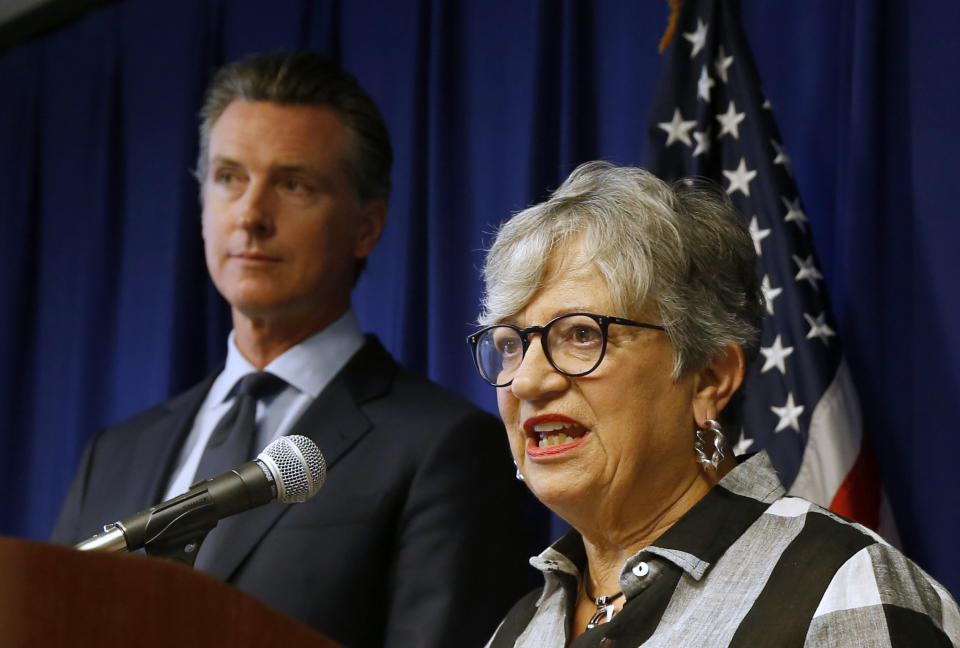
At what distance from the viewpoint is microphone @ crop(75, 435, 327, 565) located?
1.34 meters

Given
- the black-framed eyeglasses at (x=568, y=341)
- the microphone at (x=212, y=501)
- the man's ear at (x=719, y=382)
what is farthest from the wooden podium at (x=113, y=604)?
the man's ear at (x=719, y=382)

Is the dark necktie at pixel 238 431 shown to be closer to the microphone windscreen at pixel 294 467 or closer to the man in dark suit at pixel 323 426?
the man in dark suit at pixel 323 426

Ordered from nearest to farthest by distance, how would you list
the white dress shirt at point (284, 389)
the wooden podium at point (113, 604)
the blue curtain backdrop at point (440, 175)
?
the wooden podium at point (113, 604) < the blue curtain backdrop at point (440, 175) < the white dress shirt at point (284, 389)

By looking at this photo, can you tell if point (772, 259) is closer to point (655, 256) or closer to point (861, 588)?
point (655, 256)

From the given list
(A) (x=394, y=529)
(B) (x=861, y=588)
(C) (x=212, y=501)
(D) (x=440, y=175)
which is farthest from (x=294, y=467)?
(D) (x=440, y=175)

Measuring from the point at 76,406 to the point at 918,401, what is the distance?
3.05 meters

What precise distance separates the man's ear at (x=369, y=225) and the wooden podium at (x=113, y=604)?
6.33 ft

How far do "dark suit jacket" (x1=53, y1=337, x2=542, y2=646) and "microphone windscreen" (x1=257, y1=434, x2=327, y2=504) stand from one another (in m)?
0.75

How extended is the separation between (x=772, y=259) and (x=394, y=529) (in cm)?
92

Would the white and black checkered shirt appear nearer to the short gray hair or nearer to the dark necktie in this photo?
the short gray hair

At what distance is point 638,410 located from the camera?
5.37 feet

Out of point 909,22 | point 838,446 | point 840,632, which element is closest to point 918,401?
point 838,446

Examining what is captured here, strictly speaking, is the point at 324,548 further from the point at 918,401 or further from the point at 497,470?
the point at 918,401

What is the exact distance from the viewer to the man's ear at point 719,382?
1.70m
